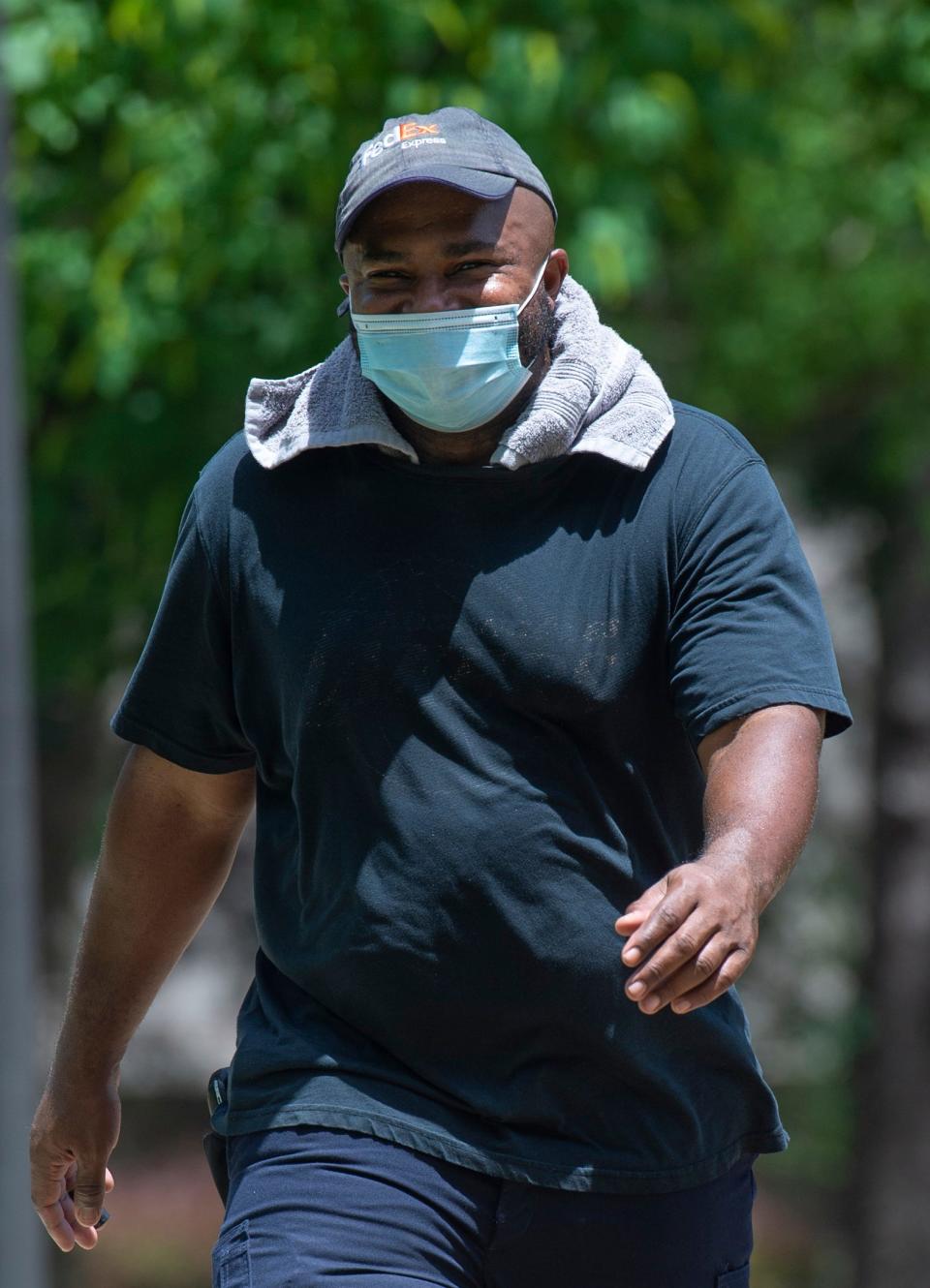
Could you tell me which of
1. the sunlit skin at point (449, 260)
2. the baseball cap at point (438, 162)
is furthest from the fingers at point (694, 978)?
the baseball cap at point (438, 162)

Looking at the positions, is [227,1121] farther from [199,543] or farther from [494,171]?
[494,171]

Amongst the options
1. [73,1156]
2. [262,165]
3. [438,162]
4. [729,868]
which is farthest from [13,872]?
[262,165]

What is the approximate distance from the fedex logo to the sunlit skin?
0.09 meters

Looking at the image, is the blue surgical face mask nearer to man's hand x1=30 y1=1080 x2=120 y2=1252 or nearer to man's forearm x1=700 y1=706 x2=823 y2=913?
man's forearm x1=700 y1=706 x2=823 y2=913

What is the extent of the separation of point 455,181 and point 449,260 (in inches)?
4.3

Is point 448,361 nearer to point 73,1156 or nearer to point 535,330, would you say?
point 535,330

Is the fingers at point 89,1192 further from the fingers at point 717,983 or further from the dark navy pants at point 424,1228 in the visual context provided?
the fingers at point 717,983

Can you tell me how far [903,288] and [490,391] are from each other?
6.50 m

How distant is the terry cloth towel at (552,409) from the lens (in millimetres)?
2572

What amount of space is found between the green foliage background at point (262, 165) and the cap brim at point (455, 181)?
3628 mm

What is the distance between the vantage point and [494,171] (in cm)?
261

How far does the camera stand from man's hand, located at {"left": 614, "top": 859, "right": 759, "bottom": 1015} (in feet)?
6.86

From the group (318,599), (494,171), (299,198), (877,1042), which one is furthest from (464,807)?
(877,1042)

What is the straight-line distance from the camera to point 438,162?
259 cm
